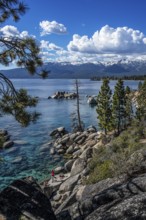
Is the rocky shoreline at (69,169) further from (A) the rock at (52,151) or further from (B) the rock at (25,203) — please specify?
(B) the rock at (25,203)

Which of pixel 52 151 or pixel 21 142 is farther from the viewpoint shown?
pixel 21 142

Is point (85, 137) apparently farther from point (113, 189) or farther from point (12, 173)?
point (113, 189)

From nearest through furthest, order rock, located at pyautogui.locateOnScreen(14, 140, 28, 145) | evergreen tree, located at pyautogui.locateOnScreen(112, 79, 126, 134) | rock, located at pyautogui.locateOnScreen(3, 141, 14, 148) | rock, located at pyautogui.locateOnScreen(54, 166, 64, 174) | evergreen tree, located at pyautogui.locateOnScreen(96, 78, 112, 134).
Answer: rock, located at pyautogui.locateOnScreen(54, 166, 64, 174)
rock, located at pyautogui.locateOnScreen(3, 141, 14, 148)
rock, located at pyautogui.locateOnScreen(14, 140, 28, 145)
evergreen tree, located at pyautogui.locateOnScreen(96, 78, 112, 134)
evergreen tree, located at pyautogui.locateOnScreen(112, 79, 126, 134)

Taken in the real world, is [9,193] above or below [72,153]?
above

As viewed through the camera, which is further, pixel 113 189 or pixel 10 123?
pixel 10 123

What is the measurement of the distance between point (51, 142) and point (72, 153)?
242 inches

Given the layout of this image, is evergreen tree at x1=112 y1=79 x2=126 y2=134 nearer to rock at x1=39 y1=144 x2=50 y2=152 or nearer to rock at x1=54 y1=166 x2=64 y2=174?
rock at x1=39 y1=144 x2=50 y2=152

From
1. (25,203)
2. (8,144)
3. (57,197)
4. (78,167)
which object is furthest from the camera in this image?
(8,144)

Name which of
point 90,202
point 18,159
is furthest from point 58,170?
point 90,202

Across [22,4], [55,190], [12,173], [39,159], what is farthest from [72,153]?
[22,4]

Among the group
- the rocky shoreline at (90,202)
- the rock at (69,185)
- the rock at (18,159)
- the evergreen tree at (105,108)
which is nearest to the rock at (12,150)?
the rock at (18,159)

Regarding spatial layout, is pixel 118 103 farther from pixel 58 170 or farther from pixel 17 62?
pixel 17 62

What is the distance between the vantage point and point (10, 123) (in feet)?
187

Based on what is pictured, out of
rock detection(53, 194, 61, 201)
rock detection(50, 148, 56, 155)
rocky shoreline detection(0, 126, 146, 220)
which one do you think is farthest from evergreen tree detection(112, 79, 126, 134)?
rocky shoreline detection(0, 126, 146, 220)
